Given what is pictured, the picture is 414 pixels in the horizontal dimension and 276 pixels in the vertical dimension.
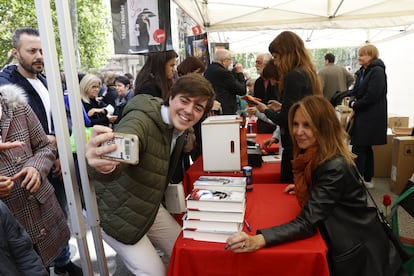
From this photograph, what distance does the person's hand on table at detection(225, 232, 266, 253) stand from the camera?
1096 mm

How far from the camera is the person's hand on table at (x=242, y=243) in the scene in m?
1.10

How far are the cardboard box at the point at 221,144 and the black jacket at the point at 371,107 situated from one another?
2.07 m

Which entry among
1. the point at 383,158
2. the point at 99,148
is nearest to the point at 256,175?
the point at 99,148

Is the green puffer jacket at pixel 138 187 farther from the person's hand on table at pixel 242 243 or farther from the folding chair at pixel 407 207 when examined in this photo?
the folding chair at pixel 407 207

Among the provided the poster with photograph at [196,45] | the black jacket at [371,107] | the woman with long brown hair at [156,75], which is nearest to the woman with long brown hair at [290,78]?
the woman with long brown hair at [156,75]

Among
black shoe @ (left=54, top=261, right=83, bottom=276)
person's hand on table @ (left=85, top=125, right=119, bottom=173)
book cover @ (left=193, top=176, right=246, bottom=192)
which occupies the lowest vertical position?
black shoe @ (left=54, top=261, right=83, bottom=276)

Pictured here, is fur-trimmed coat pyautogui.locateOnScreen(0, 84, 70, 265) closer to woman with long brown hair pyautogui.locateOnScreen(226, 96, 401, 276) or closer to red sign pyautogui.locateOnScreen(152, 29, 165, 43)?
red sign pyautogui.locateOnScreen(152, 29, 165, 43)

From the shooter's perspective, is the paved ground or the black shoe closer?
the black shoe

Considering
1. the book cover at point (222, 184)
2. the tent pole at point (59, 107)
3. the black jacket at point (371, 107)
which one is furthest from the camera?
the black jacket at point (371, 107)

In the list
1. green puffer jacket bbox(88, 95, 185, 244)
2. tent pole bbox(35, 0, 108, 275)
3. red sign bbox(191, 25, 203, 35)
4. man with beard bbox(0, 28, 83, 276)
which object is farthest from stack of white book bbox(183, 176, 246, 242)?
red sign bbox(191, 25, 203, 35)

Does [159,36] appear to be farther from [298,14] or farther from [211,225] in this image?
[298,14]

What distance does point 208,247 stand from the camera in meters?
1.15

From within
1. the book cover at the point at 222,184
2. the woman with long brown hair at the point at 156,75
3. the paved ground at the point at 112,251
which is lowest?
the paved ground at the point at 112,251

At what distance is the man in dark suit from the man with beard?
5.97ft
